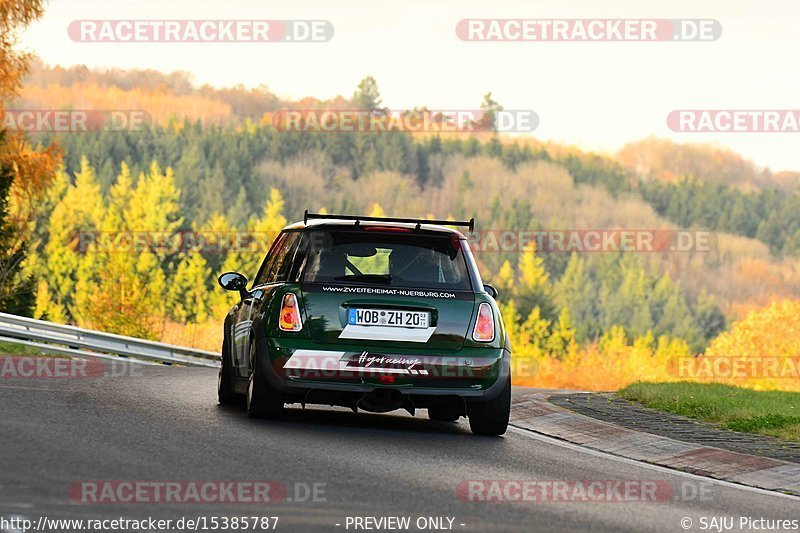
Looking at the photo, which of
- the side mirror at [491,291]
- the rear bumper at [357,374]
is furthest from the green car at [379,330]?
the side mirror at [491,291]

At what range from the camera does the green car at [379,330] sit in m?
10.8

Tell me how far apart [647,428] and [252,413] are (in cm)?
366

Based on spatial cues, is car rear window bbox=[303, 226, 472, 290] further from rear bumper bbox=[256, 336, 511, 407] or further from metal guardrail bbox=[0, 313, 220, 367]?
metal guardrail bbox=[0, 313, 220, 367]

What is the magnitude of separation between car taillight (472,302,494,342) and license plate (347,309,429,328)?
45 centimetres

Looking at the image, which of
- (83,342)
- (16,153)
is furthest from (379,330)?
(16,153)

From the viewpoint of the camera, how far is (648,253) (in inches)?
7623

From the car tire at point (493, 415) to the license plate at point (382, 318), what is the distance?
0.98 meters

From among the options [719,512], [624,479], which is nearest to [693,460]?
[624,479]

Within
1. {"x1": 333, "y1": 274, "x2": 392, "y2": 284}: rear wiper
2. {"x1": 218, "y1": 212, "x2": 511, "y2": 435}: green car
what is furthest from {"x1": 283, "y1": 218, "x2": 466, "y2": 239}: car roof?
{"x1": 333, "y1": 274, "x2": 392, "y2": 284}: rear wiper

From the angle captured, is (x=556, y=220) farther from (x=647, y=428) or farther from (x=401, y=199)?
(x=647, y=428)

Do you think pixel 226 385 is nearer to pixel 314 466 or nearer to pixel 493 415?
pixel 493 415

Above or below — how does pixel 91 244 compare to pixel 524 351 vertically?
above

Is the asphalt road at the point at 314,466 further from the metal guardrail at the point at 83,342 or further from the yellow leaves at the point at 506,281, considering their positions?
the yellow leaves at the point at 506,281

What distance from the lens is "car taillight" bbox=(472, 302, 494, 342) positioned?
11062mm
